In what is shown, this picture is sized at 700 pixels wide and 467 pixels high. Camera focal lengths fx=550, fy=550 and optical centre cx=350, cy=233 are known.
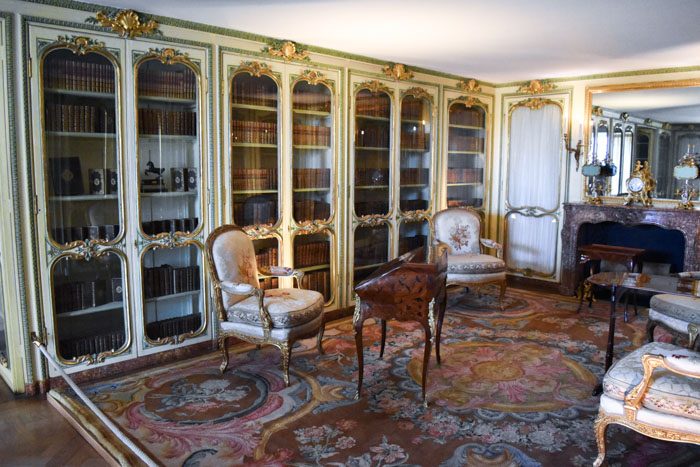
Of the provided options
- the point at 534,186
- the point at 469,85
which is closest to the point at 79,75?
the point at 469,85

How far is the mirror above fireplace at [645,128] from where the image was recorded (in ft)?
18.2

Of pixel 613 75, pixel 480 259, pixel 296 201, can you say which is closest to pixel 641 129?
pixel 613 75

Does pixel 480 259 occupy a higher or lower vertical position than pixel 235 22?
lower

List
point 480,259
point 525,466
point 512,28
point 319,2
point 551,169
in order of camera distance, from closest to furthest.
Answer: point 525,466
point 319,2
point 512,28
point 480,259
point 551,169

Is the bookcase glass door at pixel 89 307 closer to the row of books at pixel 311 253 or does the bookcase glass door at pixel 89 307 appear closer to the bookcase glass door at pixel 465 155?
the row of books at pixel 311 253

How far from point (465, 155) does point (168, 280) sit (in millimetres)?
3903

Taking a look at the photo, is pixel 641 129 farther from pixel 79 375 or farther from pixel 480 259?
pixel 79 375

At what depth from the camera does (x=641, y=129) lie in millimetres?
5777

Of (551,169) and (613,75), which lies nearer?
(613,75)

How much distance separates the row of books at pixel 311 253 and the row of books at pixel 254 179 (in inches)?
24.3

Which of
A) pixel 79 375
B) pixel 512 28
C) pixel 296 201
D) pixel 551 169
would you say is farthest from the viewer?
pixel 551 169

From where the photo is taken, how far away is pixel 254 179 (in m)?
4.53

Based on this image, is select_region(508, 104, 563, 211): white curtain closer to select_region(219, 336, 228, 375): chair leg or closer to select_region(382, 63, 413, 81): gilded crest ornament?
select_region(382, 63, 413, 81): gilded crest ornament

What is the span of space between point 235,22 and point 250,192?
130 cm
